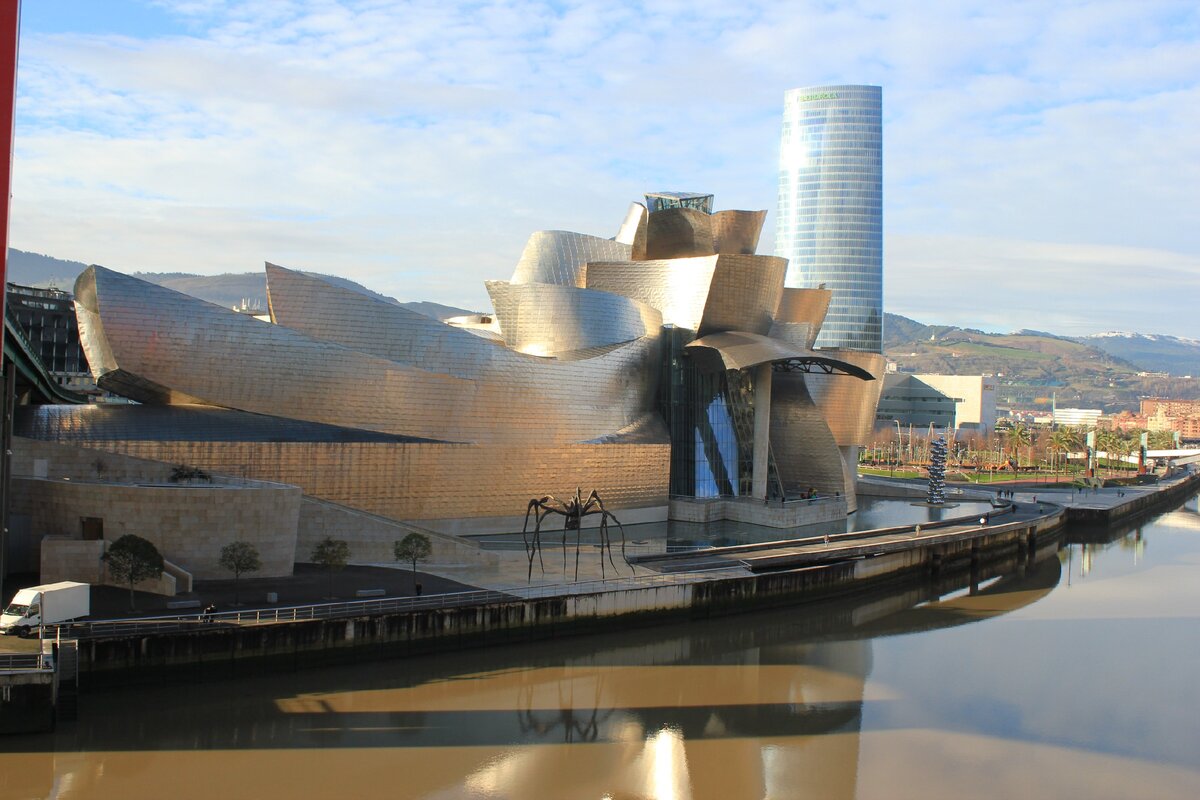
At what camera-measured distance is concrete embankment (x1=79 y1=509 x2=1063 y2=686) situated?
19.8 m

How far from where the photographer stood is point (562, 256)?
47.0 meters

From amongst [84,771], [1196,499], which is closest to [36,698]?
[84,771]

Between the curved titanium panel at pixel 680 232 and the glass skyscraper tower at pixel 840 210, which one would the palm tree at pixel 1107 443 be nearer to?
the glass skyscraper tower at pixel 840 210

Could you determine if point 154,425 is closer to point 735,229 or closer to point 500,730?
point 500,730

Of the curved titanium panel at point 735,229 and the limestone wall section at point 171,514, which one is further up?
the curved titanium panel at point 735,229

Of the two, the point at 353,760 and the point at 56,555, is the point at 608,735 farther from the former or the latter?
the point at 56,555

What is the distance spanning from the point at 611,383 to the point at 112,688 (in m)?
23.0

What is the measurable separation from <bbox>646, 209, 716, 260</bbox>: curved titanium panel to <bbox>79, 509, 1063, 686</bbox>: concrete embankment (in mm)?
15645

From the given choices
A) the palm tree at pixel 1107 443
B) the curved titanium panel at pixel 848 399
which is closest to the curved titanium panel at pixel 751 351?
the curved titanium panel at pixel 848 399

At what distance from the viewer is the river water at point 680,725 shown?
16922mm

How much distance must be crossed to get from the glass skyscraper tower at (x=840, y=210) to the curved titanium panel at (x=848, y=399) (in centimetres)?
7471

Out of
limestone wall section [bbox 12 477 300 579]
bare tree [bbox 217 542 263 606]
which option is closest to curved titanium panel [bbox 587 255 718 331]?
limestone wall section [bbox 12 477 300 579]

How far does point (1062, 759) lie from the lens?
18.7 metres

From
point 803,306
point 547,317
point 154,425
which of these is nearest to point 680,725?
point 154,425
